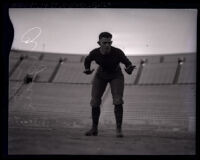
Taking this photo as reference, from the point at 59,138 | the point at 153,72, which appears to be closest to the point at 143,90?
the point at 153,72

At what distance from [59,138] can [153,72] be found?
403 centimetres

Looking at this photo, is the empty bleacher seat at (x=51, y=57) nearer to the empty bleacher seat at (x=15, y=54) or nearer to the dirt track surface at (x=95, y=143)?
the empty bleacher seat at (x=15, y=54)

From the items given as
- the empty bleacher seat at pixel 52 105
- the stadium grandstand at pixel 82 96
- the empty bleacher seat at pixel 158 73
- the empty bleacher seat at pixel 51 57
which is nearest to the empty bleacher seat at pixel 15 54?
the stadium grandstand at pixel 82 96

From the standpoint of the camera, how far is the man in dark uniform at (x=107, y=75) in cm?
580

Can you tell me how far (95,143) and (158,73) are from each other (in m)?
3.94

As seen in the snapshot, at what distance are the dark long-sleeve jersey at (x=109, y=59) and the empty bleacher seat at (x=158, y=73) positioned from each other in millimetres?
2872

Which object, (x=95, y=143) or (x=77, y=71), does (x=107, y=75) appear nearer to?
(x=95, y=143)

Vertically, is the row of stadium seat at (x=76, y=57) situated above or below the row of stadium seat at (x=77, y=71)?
above

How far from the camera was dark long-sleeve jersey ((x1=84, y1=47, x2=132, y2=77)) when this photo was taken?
19.2 feet

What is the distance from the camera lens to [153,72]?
9.26 metres

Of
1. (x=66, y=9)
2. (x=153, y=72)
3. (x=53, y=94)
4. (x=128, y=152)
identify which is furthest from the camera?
(x=153, y=72)

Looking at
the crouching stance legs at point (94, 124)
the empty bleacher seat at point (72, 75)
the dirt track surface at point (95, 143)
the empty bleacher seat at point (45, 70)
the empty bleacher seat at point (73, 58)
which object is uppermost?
the empty bleacher seat at point (73, 58)

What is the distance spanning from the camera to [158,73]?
9.09 metres
